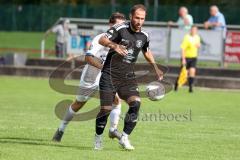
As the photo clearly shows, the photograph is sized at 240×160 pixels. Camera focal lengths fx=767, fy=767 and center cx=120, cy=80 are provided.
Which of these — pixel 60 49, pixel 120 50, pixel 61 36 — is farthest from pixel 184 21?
pixel 120 50

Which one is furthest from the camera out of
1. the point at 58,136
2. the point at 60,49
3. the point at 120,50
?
the point at 60,49

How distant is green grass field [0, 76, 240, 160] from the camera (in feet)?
34.6

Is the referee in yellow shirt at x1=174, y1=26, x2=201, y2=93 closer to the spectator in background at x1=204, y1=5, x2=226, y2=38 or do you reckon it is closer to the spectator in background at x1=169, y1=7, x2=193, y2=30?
the spectator in background at x1=204, y1=5, x2=226, y2=38

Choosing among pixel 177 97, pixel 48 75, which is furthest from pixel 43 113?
pixel 48 75

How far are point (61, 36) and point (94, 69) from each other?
17373 millimetres

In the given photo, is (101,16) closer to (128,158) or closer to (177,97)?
(177,97)

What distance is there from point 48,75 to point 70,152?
1833cm

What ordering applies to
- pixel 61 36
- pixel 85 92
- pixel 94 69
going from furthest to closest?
pixel 61 36 → pixel 94 69 → pixel 85 92

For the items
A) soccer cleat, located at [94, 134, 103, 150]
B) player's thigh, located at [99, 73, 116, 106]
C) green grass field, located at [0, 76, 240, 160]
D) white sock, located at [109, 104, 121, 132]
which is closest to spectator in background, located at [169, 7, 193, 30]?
green grass field, located at [0, 76, 240, 160]

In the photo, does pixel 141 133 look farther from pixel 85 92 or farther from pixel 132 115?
pixel 132 115

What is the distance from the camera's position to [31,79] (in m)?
28.3

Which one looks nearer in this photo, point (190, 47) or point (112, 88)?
point (112, 88)

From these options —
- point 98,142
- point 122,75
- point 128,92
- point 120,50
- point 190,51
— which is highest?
point 120,50

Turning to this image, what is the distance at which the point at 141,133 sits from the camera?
13.4 meters
